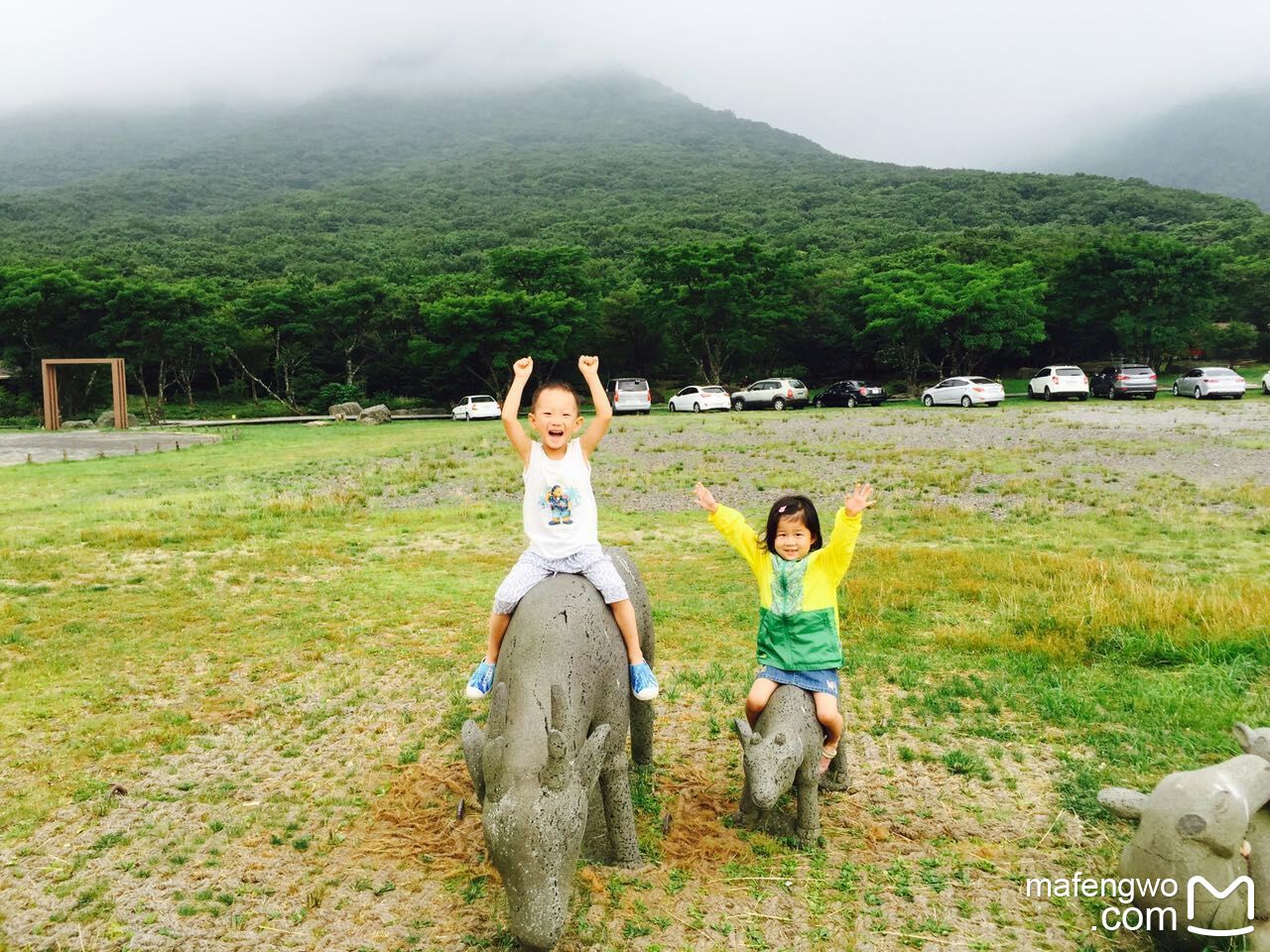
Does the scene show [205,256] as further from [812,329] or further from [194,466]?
[194,466]

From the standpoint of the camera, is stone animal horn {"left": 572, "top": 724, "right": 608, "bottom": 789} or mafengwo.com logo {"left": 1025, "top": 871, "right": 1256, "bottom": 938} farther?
stone animal horn {"left": 572, "top": 724, "right": 608, "bottom": 789}

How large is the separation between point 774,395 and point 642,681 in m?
37.0

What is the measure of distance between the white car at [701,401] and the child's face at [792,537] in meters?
35.1

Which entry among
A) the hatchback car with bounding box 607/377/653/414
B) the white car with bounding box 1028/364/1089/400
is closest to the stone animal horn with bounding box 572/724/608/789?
the hatchback car with bounding box 607/377/653/414

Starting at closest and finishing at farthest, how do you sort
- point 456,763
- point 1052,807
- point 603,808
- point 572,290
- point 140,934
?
point 140,934
point 603,808
point 1052,807
point 456,763
point 572,290

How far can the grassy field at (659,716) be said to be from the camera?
4.02 m

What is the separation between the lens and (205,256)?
6525 cm

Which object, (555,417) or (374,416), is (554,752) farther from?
(374,416)

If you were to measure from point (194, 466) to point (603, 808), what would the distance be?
20.7 metres

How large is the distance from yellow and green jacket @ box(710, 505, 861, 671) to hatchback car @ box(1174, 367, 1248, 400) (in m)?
37.3

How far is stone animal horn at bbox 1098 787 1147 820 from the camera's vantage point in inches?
142

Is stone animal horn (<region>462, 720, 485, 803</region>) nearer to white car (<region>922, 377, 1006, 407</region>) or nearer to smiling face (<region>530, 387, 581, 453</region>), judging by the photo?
smiling face (<region>530, 387, 581, 453</region>)

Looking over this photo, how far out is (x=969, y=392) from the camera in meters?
35.5

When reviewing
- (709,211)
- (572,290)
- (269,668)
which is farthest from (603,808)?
(709,211)
